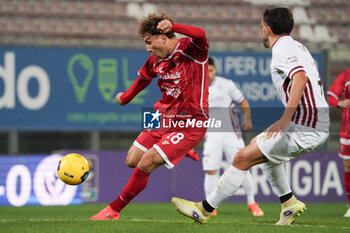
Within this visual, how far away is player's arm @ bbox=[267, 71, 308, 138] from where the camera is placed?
16.5 feet

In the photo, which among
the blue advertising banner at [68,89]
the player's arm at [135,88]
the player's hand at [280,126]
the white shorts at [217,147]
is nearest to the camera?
the player's hand at [280,126]

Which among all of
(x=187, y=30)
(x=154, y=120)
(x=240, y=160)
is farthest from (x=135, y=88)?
(x=240, y=160)

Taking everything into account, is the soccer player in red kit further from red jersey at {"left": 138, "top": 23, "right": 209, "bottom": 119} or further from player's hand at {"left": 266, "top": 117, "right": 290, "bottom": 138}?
player's hand at {"left": 266, "top": 117, "right": 290, "bottom": 138}

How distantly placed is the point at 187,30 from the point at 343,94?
11.7ft

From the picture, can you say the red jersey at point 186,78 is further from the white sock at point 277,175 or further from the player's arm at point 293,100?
the player's arm at point 293,100

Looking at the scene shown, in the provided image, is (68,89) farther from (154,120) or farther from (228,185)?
(228,185)

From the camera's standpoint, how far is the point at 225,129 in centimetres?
912

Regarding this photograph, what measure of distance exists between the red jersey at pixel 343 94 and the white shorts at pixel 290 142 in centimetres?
282

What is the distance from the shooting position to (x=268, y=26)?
5.52 metres

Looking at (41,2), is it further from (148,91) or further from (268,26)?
(268,26)

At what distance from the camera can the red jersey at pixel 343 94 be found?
8203mm

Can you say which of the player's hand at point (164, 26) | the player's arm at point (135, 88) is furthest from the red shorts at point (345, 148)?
the player's hand at point (164, 26)

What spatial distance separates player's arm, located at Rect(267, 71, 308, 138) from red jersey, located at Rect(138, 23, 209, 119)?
42.3 inches

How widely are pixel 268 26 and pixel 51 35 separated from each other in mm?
8357
